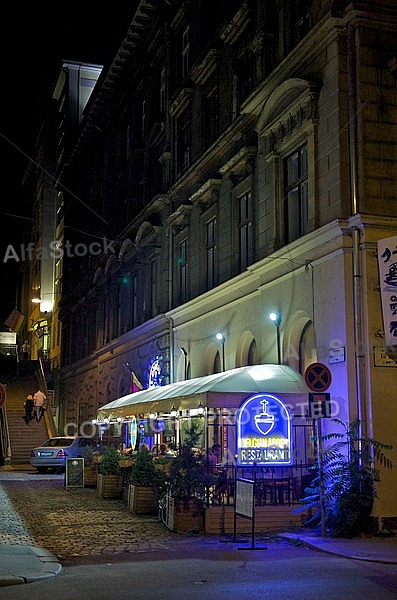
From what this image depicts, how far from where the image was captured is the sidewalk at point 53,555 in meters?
11.6

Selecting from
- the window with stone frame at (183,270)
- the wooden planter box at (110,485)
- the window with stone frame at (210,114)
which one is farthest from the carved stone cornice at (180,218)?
the wooden planter box at (110,485)

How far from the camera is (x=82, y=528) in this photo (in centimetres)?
1645

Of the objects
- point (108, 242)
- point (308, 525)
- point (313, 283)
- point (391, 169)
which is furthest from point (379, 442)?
point (108, 242)

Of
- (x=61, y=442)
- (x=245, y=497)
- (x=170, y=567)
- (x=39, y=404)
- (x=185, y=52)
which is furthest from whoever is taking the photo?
(x=39, y=404)

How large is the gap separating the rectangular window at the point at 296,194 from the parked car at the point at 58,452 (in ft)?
54.9

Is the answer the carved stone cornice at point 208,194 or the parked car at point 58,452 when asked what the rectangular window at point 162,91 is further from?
the parked car at point 58,452

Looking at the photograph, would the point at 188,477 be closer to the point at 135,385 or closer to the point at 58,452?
the point at 135,385

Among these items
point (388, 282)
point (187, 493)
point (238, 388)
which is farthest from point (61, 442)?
point (388, 282)

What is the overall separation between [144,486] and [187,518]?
10.2 feet

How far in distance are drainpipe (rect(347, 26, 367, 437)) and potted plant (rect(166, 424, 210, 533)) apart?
3.39m

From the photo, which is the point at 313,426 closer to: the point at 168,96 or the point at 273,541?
the point at 273,541

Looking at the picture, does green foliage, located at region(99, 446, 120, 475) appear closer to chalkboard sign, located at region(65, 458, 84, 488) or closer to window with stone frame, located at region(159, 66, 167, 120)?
chalkboard sign, located at region(65, 458, 84, 488)

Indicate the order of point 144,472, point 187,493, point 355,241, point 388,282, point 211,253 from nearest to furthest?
point 388,282
point 187,493
point 355,241
point 144,472
point 211,253

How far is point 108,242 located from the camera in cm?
4091
